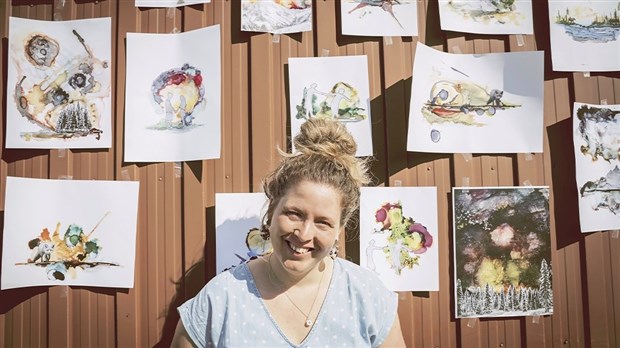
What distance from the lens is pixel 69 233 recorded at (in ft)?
3.72

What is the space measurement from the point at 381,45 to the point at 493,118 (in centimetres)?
33

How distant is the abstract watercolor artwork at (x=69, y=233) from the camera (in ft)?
3.69

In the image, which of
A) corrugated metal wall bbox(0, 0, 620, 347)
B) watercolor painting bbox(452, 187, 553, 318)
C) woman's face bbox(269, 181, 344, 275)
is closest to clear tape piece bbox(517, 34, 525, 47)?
corrugated metal wall bbox(0, 0, 620, 347)

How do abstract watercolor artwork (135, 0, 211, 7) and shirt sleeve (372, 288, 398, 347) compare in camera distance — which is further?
abstract watercolor artwork (135, 0, 211, 7)

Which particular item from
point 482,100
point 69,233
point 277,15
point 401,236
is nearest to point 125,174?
point 69,233

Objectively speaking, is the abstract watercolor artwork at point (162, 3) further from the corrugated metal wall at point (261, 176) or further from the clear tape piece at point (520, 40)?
the clear tape piece at point (520, 40)

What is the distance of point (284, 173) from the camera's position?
92 cm

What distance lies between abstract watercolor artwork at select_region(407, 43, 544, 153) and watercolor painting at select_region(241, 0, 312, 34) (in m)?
0.29

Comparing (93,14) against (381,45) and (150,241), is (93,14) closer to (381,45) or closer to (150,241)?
(150,241)

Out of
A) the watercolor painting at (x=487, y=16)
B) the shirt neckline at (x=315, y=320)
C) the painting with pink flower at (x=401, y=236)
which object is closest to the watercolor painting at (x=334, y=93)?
the painting with pink flower at (x=401, y=236)

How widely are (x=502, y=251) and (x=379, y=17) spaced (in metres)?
0.65

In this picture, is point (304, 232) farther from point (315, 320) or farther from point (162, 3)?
point (162, 3)

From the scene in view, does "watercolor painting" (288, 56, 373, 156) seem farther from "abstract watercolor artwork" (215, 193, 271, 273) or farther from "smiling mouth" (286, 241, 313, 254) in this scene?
"smiling mouth" (286, 241, 313, 254)

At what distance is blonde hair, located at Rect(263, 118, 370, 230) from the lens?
0.91m
